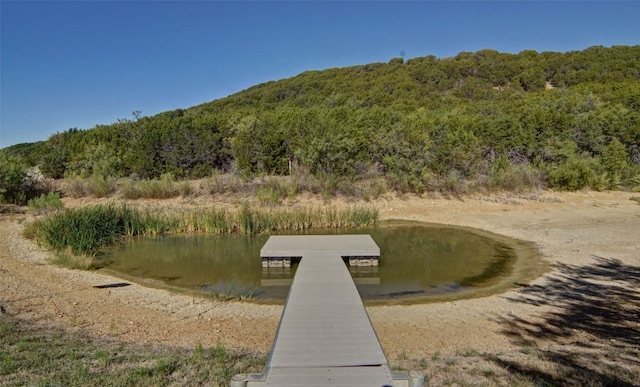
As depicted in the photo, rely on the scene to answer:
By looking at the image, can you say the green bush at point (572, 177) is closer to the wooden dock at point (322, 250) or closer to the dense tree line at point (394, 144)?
the dense tree line at point (394, 144)

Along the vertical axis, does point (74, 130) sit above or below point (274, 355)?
above

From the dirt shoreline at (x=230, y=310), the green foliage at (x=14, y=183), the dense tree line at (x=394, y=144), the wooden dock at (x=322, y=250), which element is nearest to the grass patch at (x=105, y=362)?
the dirt shoreline at (x=230, y=310)

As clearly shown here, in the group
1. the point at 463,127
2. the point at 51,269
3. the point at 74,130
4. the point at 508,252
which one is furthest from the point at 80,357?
the point at 74,130

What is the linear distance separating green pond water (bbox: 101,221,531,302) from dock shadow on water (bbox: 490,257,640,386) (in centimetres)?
104

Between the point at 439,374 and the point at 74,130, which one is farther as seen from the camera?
the point at 74,130

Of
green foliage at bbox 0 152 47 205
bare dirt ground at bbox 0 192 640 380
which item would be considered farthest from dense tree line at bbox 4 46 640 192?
bare dirt ground at bbox 0 192 640 380

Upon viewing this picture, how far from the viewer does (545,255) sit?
938 cm

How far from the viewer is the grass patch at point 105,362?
11.7 ft

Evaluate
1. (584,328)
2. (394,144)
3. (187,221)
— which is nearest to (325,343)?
(584,328)

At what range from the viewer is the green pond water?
7672 mm

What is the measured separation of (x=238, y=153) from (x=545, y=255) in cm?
1390

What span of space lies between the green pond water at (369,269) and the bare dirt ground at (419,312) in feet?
2.14

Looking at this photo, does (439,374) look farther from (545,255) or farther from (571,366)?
(545,255)

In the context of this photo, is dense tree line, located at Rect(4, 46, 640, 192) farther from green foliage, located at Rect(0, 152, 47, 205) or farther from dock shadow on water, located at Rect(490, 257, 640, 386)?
dock shadow on water, located at Rect(490, 257, 640, 386)
